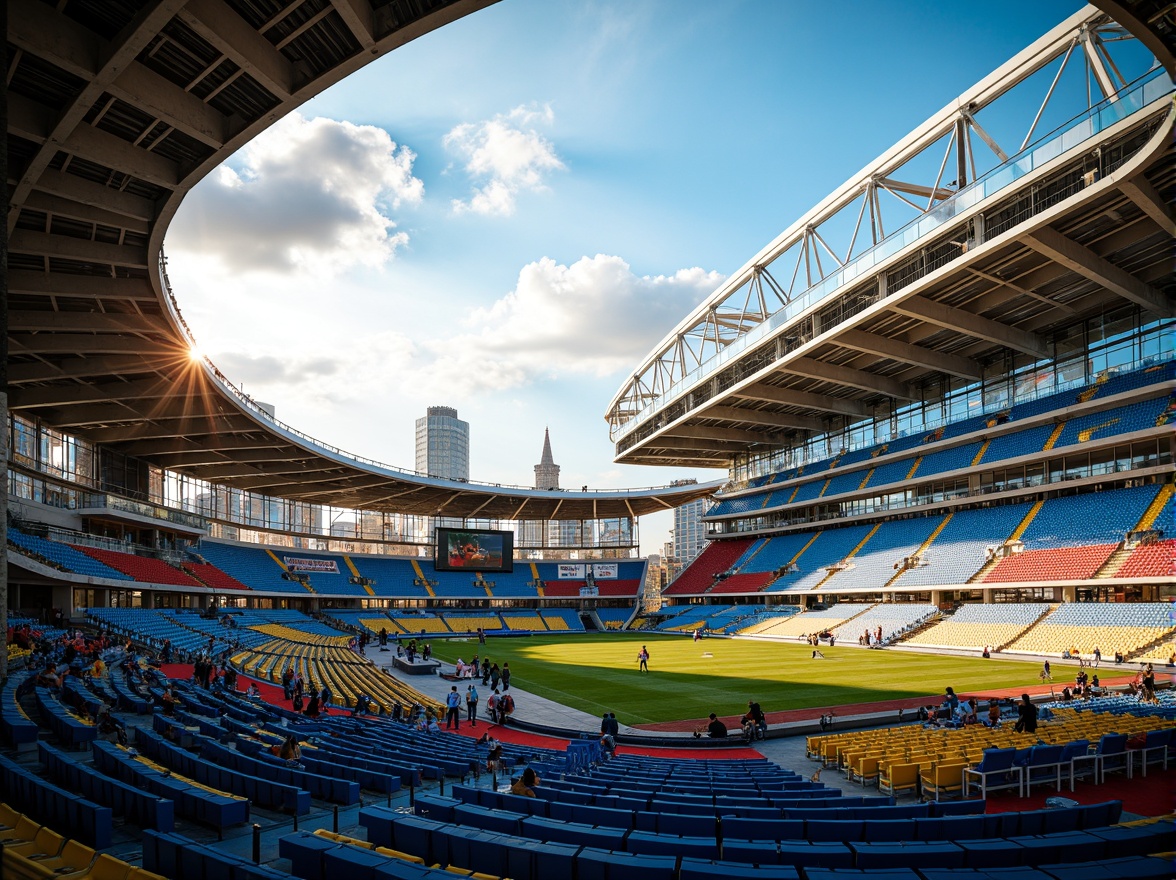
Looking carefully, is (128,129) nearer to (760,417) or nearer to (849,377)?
(849,377)

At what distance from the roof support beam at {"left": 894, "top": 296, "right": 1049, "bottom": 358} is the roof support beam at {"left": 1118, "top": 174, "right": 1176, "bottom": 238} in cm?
1196

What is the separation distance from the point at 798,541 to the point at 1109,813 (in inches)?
2559

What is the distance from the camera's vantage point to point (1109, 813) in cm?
888

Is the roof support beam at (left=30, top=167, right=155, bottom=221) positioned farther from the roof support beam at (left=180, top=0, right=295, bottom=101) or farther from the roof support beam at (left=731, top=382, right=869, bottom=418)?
the roof support beam at (left=731, top=382, right=869, bottom=418)

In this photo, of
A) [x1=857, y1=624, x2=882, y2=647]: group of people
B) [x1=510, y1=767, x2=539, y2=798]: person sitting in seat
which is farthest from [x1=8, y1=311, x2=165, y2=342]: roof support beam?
[x1=857, y1=624, x2=882, y2=647]: group of people

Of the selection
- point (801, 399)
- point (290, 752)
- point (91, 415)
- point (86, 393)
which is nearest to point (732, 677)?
point (290, 752)

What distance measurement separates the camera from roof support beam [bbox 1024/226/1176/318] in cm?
3350

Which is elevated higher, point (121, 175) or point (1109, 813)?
point (121, 175)

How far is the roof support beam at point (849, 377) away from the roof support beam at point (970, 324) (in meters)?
9.39

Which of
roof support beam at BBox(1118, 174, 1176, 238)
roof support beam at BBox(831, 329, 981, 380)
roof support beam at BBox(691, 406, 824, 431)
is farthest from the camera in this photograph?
roof support beam at BBox(691, 406, 824, 431)

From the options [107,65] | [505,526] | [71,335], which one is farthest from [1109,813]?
[505,526]

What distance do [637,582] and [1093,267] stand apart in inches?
2513

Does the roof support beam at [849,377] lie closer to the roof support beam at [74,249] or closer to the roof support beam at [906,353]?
the roof support beam at [906,353]

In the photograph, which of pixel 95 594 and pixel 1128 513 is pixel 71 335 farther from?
pixel 1128 513
